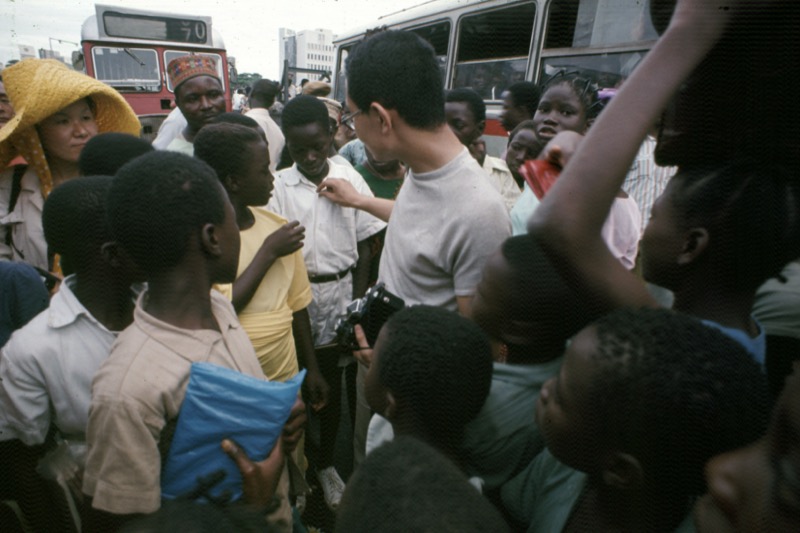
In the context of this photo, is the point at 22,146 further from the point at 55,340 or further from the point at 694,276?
the point at 694,276

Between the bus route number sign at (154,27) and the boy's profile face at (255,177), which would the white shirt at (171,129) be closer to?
the boy's profile face at (255,177)

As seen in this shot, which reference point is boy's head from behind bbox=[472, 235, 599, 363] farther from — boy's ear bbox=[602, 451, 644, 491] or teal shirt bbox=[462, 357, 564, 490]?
boy's ear bbox=[602, 451, 644, 491]

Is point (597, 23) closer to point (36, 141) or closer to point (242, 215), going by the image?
point (242, 215)

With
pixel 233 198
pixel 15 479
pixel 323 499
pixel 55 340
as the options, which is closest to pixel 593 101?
pixel 233 198

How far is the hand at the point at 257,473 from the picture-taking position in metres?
1.16

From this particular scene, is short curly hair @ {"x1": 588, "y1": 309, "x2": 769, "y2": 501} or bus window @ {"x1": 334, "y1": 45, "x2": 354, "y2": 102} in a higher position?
bus window @ {"x1": 334, "y1": 45, "x2": 354, "y2": 102}

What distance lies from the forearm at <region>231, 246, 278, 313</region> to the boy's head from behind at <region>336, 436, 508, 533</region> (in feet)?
4.72

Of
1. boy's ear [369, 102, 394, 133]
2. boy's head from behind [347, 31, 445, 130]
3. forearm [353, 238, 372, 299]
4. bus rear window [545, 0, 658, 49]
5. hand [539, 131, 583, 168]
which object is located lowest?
forearm [353, 238, 372, 299]

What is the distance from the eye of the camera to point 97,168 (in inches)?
79.5

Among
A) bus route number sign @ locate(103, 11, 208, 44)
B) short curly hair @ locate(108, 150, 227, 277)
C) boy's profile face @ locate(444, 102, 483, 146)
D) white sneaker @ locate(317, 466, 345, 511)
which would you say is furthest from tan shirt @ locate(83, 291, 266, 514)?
bus route number sign @ locate(103, 11, 208, 44)

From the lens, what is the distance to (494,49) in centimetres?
535

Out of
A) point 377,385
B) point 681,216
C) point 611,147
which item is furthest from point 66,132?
point 681,216

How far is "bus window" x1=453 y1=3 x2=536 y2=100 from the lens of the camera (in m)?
4.87

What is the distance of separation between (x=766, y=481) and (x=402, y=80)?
149 cm
